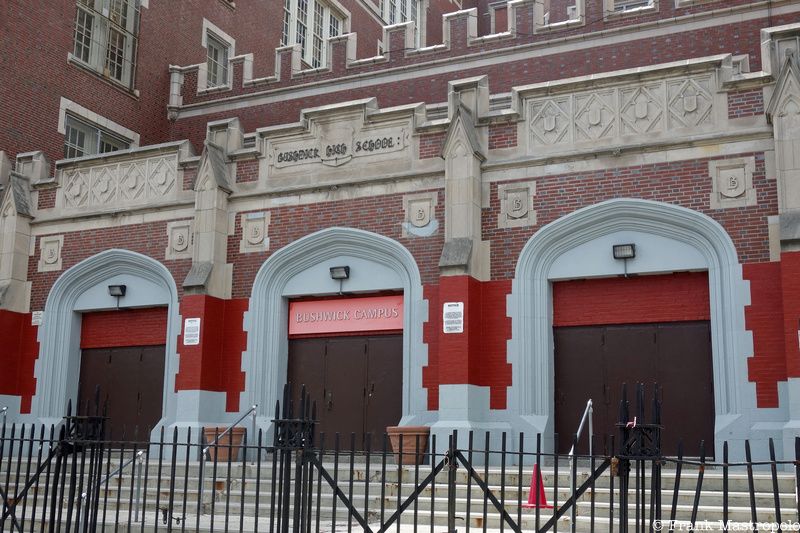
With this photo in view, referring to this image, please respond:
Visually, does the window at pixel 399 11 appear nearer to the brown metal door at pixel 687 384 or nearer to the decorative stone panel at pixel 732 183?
the decorative stone panel at pixel 732 183

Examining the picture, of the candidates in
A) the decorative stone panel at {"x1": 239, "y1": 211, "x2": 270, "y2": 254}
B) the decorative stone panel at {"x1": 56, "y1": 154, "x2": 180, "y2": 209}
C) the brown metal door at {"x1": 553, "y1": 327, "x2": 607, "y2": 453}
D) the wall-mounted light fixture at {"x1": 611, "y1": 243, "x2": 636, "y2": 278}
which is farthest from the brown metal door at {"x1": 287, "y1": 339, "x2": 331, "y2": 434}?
the wall-mounted light fixture at {"x1": 611, "y1": 243, "x2": 636, "y2": 278}

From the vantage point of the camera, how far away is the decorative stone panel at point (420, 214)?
16.8 m

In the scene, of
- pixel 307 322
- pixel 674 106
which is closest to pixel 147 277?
pixel 307 322

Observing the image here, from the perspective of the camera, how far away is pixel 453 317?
51.0 ft

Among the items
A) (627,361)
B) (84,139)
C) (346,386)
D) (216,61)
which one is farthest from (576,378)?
(216,61)

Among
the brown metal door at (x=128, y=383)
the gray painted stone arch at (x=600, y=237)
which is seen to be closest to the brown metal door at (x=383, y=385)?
the gray painted stone arch at (x=600, y=237)

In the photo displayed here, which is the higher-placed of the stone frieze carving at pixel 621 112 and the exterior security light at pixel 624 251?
the stone frieze carving at pixel 621 112

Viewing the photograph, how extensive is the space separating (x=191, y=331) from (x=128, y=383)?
9.63 ft

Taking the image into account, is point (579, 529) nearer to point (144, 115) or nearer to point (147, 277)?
point (147, 277)

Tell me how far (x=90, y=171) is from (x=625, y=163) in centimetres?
1165

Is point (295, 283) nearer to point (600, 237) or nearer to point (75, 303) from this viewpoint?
point (75, 303)

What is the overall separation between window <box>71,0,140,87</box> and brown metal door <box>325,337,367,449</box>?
36.5 feet

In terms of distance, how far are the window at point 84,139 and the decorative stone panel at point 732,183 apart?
1573 cm

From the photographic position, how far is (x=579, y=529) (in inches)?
395
